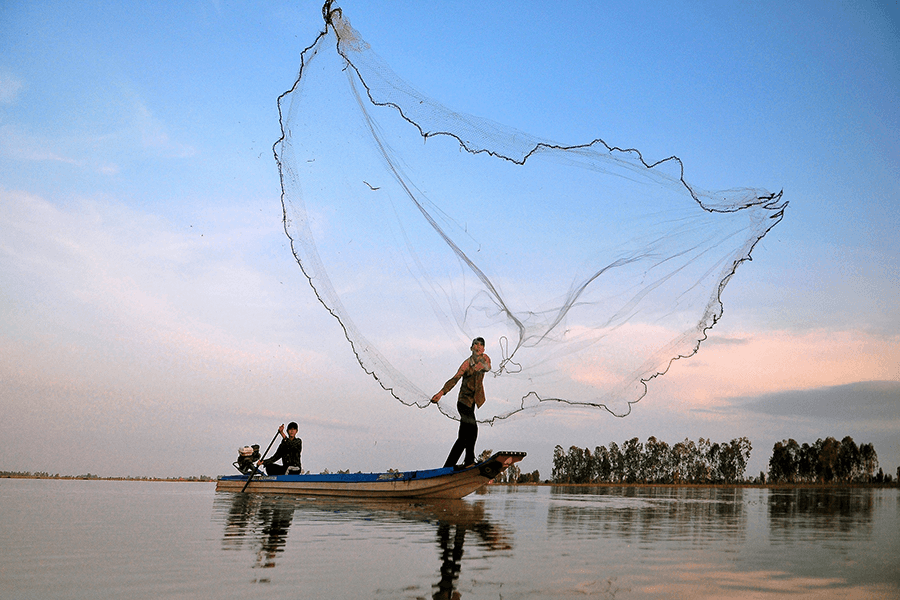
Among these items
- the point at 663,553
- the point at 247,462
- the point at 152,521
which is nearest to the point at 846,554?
the point at 663,553

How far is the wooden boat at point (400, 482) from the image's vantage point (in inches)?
797

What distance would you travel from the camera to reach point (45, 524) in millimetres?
13930

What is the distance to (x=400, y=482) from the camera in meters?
22.1

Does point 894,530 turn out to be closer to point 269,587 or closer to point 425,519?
point 425,519

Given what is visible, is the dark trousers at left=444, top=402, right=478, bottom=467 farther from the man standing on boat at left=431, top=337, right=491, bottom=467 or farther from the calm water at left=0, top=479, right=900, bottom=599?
the calm water at left=0, top=479, right=900, bottom=599

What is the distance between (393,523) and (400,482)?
788 cm

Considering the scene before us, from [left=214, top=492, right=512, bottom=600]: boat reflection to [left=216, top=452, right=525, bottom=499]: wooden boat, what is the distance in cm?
39

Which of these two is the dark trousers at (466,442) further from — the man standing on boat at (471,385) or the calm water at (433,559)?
the calm water at (433,559)

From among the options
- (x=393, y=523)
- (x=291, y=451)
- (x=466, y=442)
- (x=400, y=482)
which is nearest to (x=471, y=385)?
(x=466, y=442)

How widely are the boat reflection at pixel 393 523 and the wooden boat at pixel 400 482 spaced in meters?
0.39

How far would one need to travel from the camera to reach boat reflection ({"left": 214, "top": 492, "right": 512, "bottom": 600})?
8.43 metres

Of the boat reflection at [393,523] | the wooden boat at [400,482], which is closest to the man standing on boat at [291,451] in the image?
the wooden boat at [400,482]

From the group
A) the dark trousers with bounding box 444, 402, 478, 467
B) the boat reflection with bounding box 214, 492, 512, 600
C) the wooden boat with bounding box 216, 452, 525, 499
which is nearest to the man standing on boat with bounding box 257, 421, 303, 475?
the wooden boat with bounding box 216, 452, 525, 499

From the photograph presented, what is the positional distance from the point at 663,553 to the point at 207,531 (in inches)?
323
